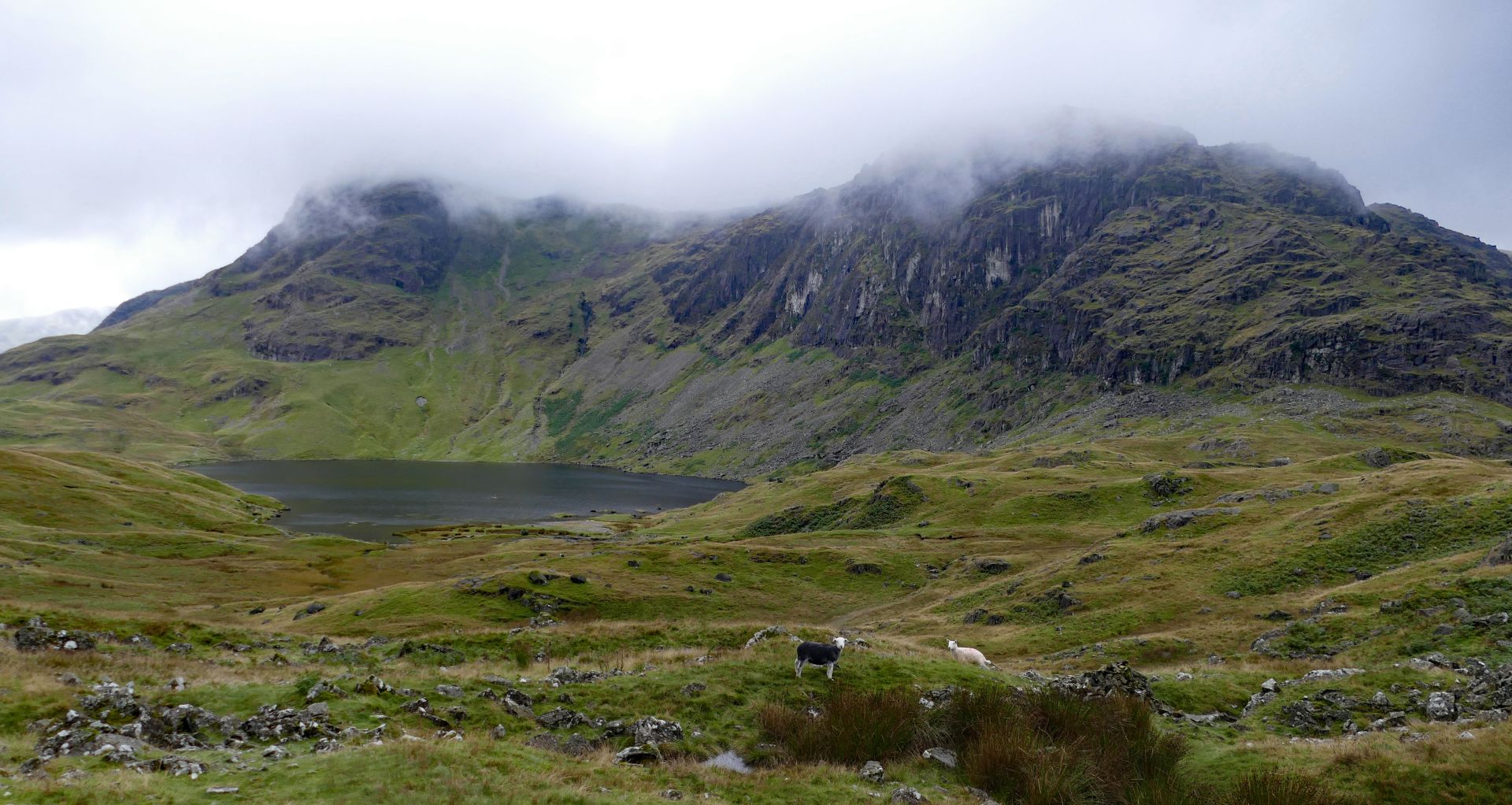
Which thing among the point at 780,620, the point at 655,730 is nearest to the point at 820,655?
the point at 655,730

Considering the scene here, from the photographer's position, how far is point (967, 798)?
1650 cm

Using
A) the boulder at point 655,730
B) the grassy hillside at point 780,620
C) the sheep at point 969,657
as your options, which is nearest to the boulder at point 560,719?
the grassy hillside at point 780,620

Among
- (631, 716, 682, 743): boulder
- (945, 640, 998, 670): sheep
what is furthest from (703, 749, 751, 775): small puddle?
(945, 640, 998, 670): sheep

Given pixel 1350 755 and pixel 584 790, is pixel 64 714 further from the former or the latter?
pixel 1350 755

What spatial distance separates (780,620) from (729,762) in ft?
143

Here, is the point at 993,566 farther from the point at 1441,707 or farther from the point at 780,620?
the point at 1441,707

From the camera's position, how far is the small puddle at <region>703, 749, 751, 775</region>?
18391mm

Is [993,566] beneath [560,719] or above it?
beneath

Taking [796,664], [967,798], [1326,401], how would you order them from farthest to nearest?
1. [1326,401]
2. [796,664]
3. [967,798]

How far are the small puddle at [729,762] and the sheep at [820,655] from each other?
16.2 ft

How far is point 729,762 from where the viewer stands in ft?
62.5

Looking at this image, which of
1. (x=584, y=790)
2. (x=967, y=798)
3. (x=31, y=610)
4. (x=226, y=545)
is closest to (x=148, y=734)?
(x=584, y=790)

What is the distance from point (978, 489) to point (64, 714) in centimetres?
10842

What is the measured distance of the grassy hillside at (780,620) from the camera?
1648 cm
